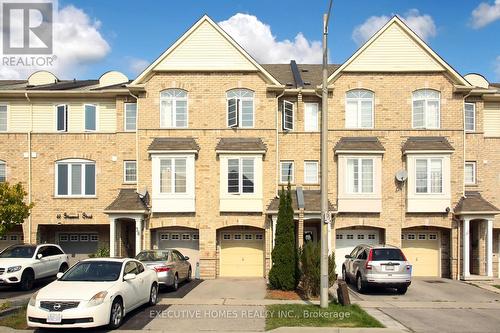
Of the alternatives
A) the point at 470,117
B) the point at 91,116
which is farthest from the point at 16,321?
the point at 470,117

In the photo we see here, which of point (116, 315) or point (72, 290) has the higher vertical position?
point (72, 290)

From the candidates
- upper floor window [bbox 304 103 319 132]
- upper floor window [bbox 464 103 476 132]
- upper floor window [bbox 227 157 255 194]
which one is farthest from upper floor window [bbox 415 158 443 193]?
upper floor window [bbox 227 157 255 194]

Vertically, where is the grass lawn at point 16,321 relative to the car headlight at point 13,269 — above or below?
below

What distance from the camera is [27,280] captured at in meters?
19.3

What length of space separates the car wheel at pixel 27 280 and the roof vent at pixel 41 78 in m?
13.6

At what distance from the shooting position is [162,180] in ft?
79.7

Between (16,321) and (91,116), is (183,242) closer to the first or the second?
(91,116)

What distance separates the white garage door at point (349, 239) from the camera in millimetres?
25156

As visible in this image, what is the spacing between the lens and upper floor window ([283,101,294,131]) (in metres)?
25.2

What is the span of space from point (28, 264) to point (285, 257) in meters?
9.35

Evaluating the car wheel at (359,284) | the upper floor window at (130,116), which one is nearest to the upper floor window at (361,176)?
the car wheel at (359,284)

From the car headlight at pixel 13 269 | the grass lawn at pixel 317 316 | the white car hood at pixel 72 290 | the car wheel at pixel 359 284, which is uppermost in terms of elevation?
the white car hood at pixel 72 290

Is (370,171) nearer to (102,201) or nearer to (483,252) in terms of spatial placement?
(483,252)

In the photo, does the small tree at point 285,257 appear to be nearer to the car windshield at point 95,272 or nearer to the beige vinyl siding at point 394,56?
the car windshield at point 95,272
